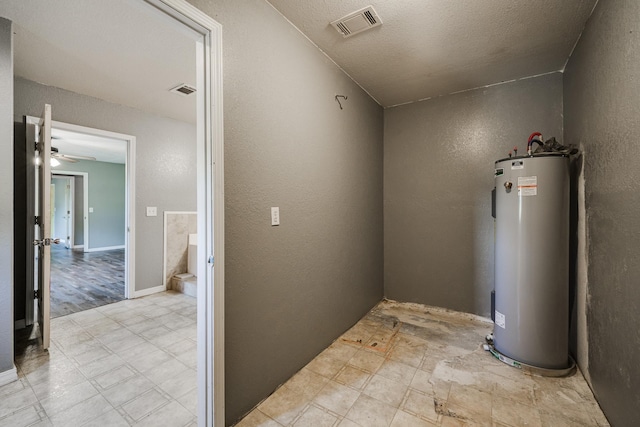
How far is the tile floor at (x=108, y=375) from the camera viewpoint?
5.16 feet

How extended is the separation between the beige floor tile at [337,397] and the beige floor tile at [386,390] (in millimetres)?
108

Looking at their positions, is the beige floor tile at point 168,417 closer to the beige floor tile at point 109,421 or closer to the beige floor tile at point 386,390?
the beige floor tile at point 109,421

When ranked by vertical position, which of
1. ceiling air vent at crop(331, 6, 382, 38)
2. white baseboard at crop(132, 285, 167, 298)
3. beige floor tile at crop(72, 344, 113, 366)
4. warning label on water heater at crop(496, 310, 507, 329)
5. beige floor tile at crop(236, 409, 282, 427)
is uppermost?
ceiling air vent at crop(331, 6, 382, 38)

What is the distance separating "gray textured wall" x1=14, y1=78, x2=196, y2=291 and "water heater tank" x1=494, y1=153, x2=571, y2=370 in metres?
4.28

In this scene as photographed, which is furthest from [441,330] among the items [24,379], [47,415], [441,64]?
[24,379]

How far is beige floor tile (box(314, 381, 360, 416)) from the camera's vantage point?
1588 millimetres

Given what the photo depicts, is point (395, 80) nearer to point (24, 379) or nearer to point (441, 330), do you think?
point (441, 330)

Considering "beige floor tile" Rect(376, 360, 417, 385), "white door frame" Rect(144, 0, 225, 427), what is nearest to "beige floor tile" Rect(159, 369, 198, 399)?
"white door frame" Rect(144, 0, 225, 427)

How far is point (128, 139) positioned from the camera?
356 centimetres

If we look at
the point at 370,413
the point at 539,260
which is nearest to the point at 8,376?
the point at 370,413

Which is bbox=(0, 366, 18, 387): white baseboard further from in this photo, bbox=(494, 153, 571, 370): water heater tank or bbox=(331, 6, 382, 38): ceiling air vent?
bbox=(494, 153, 571, 370): water heater tank

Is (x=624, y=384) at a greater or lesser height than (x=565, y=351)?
greater

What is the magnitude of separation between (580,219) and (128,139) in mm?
4931

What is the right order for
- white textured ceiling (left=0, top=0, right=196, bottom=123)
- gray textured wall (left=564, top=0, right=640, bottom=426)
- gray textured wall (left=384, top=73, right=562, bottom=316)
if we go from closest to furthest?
gray textured wall (left=564, top=0, right=640, bottom=426)
white textured ceiling (left=0, top=0, right=196, bottom=123)
gray textured wall (left=384, top=73, right=562, bottom=316)
